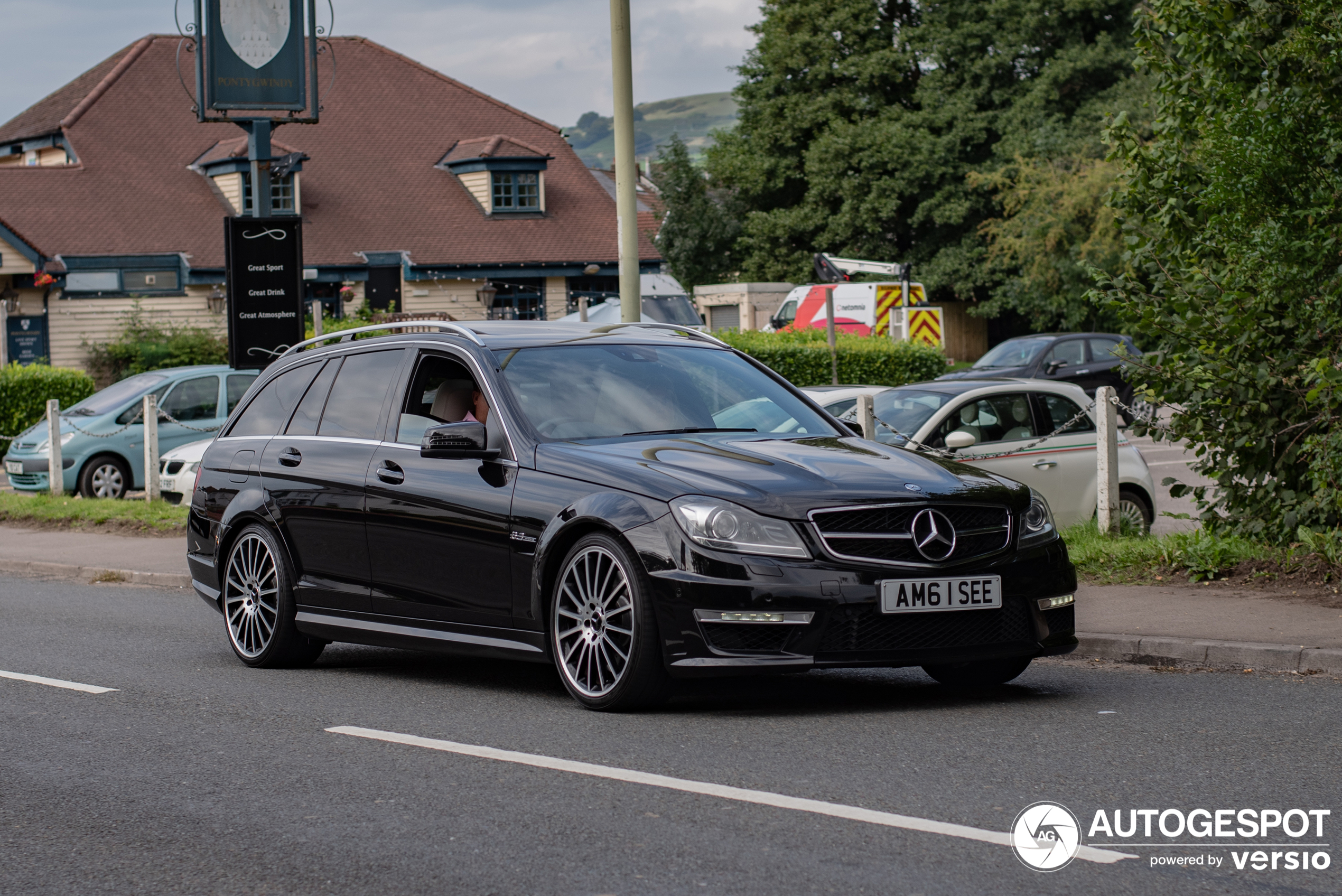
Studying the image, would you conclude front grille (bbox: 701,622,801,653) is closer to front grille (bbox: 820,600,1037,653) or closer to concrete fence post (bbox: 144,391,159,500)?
front grille (bbox: 820,600,1037,653)

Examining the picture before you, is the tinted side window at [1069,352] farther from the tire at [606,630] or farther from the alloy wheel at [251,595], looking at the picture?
the tire at [606,630]

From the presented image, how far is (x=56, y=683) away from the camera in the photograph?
27.6 feet

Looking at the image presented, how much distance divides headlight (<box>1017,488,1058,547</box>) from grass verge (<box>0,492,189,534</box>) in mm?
11933

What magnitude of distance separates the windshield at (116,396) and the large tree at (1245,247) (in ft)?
48.1

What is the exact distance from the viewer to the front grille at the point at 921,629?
646 cm

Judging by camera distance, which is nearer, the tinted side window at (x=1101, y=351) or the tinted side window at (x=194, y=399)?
the tinted side window at (x=194, y=399)

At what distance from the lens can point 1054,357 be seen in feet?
101

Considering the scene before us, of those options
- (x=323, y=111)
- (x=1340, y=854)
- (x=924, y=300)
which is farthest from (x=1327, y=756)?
(x=323, y=111)

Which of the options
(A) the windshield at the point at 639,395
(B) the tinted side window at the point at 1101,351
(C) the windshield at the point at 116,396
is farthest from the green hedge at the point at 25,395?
(A) the windshield at the point at 639,395

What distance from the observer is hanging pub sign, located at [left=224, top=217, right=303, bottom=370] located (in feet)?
57.2

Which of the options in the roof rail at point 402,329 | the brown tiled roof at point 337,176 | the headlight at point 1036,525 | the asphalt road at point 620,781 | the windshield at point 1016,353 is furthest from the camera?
the brown tiled roof at point 337,176

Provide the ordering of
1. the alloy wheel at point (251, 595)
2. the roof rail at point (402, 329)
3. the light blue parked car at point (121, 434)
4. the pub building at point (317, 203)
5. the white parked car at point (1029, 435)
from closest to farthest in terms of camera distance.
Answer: the roof rail at point (402, 329) < the alloy wheel at point (251, 595) < the white parked car at point (1029, 435) < the light blue parked car at point (121, 434) < the pub building at point (317, 203)

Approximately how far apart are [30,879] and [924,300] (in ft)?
127

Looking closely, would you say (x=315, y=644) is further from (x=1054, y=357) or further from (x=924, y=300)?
(x=924, y=300)
